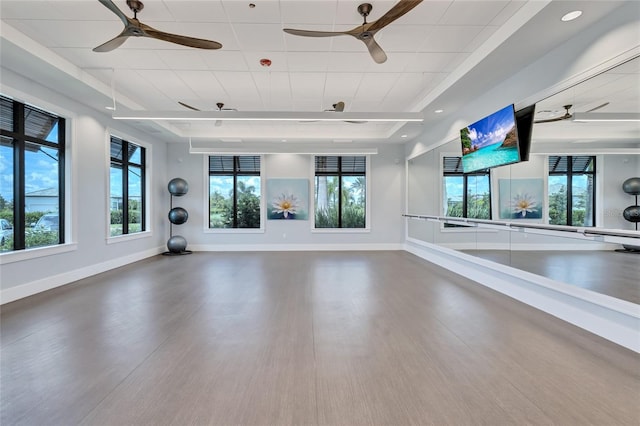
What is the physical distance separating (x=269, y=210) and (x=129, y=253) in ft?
12.1

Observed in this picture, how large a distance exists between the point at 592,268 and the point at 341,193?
6.43m

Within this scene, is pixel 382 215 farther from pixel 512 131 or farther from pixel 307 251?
pixel 512 131

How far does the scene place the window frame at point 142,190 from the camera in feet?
20.2

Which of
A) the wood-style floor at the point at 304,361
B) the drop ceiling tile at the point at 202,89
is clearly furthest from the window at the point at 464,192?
the drop ceiling tile at the point at 202,89

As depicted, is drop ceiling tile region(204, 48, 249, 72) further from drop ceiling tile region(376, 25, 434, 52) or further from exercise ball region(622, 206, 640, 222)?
exercise ball region(622, 206, 640, 222)

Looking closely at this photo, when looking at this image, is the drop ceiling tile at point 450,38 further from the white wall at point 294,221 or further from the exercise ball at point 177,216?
the exercise ball at point 177,216

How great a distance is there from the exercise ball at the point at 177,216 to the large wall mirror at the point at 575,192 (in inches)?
283

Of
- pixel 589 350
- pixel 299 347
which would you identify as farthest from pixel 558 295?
pixel 299 347

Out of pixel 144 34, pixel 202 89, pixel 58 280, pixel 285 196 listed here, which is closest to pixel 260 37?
pixel 144 34

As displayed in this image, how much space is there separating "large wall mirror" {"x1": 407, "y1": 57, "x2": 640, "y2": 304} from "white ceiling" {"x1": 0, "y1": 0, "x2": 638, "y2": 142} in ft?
0.32

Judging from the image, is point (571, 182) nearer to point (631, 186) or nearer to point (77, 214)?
point (631, 186)

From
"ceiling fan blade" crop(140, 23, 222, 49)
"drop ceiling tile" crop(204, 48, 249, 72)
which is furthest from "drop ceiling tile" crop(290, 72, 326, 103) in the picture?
"ceiling fan blade" crop(140, 23, 222, 49)

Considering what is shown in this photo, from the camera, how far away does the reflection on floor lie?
280cm

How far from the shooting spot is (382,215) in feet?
29.5
